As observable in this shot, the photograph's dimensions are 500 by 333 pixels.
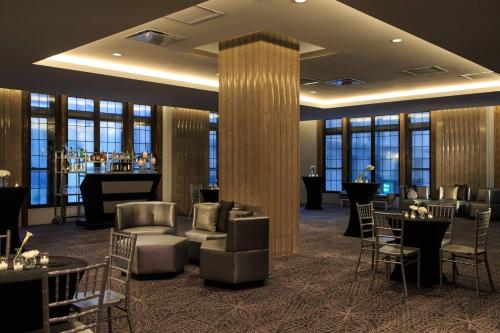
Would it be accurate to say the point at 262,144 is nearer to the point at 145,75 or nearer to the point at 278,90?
the point at 278,90

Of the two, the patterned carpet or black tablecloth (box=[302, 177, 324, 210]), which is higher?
black tablecloth (box=[302, 177, 324, 210])

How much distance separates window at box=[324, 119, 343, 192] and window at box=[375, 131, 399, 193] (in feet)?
4.87

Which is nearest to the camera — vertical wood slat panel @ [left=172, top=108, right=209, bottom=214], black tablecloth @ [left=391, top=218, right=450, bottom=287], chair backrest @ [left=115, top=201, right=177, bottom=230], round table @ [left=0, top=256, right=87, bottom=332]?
round table @ [left=0, top=256, right=87, bottom=332]

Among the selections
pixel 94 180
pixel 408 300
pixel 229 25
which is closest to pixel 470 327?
pixel 408 300

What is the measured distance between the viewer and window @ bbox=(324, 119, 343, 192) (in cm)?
1788

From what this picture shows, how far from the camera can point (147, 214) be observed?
25.6ft

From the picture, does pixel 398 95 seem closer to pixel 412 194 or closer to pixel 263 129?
pixel 412 194

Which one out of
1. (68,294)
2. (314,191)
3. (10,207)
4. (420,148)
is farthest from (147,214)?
(420,148)

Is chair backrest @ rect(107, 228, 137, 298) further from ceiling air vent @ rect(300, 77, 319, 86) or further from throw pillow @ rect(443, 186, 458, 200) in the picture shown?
throw pillow @ rect(443, 186, 458, 200)

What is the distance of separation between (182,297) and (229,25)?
12.6 ft

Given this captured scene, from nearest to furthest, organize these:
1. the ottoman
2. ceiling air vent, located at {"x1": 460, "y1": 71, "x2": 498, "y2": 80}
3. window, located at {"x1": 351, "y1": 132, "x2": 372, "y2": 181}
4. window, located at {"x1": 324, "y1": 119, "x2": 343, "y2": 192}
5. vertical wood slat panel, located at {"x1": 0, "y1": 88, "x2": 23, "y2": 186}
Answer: the ottoman, ceiling air vent, located at {"x1": 460, "y1": 71, "x2": 498, "y2": 80}, vertical wood slat panel, located at {"x1": 0, "y1": 88, "x2": 23, "y2": 186}, window, located at {"x1": 351, "y1": 132, "x2": 372, "y2": 181}, window, located at {"x1": 324, "y1": 119, "x2": 343, "y2": 192}

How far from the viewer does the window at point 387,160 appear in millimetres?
16547

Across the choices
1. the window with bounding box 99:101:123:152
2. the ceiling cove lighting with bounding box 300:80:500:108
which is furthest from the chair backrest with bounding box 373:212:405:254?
the window with bounding box 99:101:123:152

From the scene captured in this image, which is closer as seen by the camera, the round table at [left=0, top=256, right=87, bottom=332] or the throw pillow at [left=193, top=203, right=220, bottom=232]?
the round table at [left=0, top=256, right=87, bottom=332]
